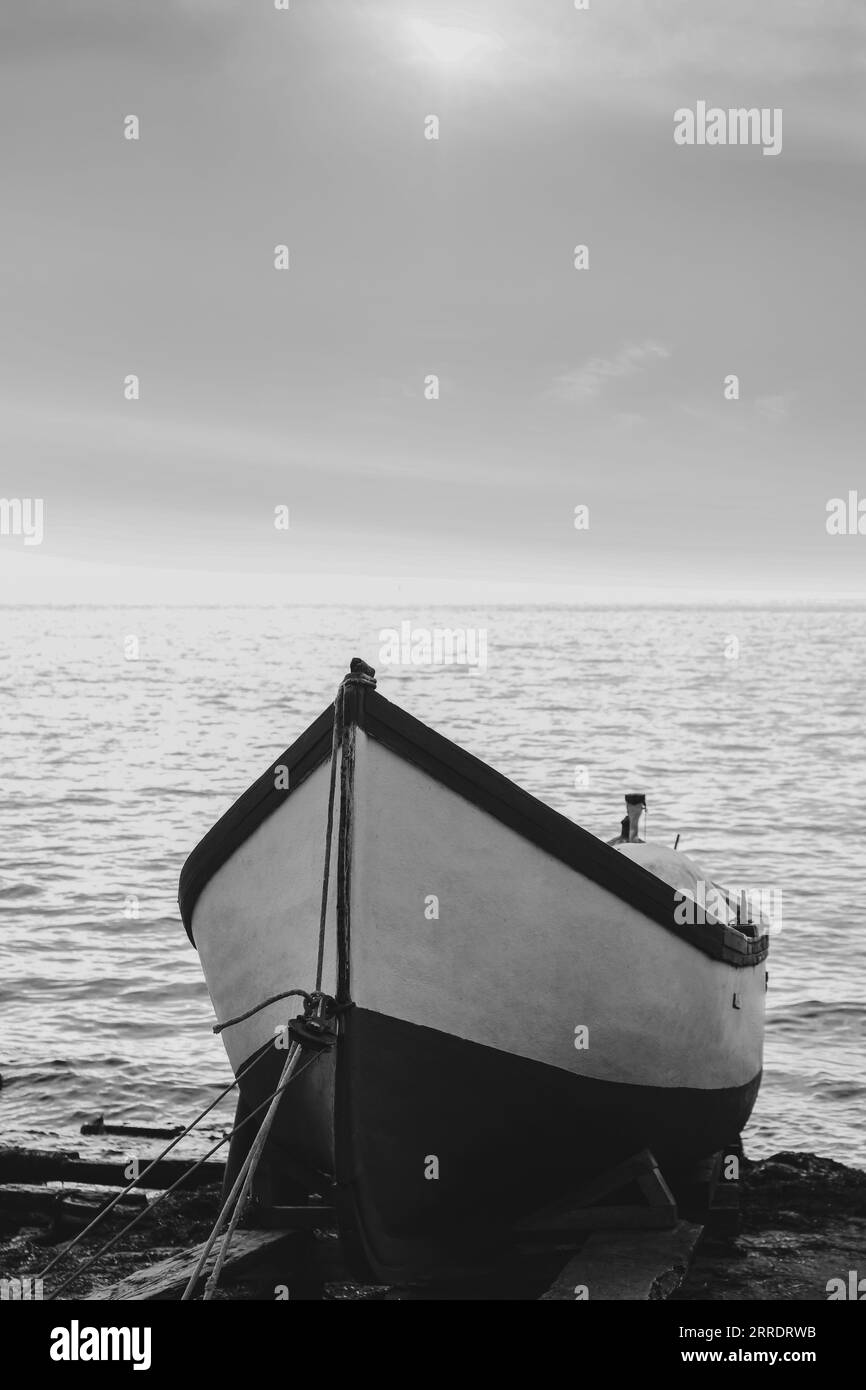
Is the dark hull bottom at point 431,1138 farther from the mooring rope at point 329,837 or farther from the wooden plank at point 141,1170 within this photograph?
the wooden plank at point 141,1170

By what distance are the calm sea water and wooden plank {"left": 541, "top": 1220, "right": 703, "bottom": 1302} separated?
3493 mm

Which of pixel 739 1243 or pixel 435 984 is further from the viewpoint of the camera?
pixel 739 1243

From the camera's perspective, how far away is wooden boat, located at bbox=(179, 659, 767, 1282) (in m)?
7.41

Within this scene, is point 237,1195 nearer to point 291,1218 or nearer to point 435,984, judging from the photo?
point 291,1218

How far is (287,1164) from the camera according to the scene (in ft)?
26.8

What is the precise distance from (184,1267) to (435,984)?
Result: 6.49ft

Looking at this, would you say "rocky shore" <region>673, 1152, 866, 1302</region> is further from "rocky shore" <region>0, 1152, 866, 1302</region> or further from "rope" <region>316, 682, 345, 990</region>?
"rope" <region>316, 682, 345, 990</region>

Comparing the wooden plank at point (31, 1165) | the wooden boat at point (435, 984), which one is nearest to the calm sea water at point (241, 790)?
the wooden plank at point (31, 1165)

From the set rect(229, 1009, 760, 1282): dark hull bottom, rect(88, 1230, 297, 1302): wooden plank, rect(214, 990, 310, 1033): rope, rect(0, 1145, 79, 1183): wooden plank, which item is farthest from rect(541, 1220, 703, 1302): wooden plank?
rect(0, 1145, 79, 1183): wooden plank

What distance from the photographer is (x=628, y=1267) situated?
7.37 m

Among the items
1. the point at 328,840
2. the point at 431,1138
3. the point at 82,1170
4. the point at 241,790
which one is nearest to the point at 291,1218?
the point at 431,1138

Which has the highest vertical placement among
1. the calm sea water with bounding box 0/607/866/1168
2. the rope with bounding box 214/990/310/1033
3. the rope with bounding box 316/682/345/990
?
the rope with bounding box 316/682/345/990

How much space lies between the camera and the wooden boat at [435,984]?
741cm
